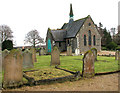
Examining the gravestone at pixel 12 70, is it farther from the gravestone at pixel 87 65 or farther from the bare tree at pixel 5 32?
the bare tree at pixel 5 32

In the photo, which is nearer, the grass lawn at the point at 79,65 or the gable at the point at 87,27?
the grass lawn at the point at 79,65

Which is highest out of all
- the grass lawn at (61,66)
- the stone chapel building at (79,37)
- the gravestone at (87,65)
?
the stone chapel building at (79,37)

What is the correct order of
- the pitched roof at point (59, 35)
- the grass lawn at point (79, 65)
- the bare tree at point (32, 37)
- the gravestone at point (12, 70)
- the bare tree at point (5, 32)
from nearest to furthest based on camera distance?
the gravestone at point (12, 70), the grass lawn at point (79, 65), the pitched roof at point (59, 35), the bare tree at point (5, 32), the bare tree at point (32, 37)

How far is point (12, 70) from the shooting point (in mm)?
5543

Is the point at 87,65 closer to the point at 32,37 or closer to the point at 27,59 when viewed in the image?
the point at 27,59

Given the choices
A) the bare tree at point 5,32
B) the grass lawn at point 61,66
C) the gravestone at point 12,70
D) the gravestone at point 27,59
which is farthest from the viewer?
the bare tree at point 5,32

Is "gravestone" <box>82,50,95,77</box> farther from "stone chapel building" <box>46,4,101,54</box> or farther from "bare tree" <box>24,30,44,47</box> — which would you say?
"bare tree" <box>24,30,44,47</box>

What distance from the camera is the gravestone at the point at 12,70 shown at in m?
5.43

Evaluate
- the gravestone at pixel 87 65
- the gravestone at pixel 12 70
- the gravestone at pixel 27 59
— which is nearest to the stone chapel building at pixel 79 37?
the gravestone at pixel 27 59

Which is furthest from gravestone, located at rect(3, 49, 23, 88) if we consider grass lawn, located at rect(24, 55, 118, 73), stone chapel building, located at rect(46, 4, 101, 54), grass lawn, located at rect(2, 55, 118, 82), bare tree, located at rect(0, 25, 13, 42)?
bare tree, located at rect(0, 25, 13, 42)

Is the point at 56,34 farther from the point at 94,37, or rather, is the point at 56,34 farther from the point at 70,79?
the point at 70,79

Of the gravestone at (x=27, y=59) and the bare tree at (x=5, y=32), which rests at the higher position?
the bare tree at (x=5, y=32)

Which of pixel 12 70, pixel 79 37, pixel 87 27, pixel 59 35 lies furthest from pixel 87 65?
pixel 59 35

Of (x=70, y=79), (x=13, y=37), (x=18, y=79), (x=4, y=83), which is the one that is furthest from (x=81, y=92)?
(x=13, y=37)
